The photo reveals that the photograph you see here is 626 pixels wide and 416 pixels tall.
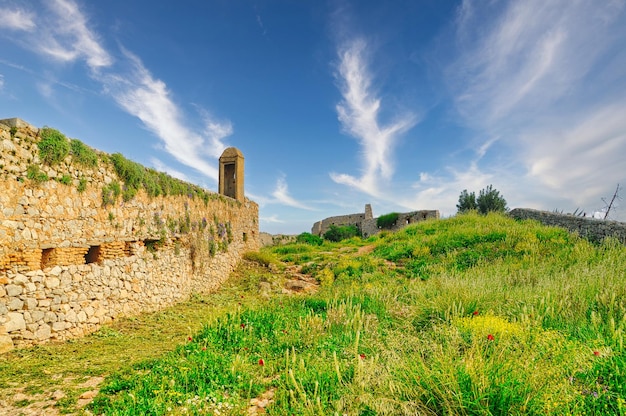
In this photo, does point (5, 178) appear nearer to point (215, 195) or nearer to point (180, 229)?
point (180, 229)

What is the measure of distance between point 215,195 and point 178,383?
10.8 metres

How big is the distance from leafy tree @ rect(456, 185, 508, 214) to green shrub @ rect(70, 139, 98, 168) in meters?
24.5

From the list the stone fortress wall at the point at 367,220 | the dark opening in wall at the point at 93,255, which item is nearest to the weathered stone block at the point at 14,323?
the dark opening in wall at the point at 93,255

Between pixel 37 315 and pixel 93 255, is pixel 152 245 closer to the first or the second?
pixel 93 255

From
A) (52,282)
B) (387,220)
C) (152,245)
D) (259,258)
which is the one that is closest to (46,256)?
(52,282)

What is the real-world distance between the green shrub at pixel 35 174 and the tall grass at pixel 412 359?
4.25 meters

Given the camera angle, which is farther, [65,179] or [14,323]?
[65,179]

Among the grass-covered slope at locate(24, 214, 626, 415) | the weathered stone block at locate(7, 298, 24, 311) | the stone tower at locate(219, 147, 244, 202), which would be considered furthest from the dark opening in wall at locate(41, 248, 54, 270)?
the stone tower at locate(219, 147, 244, 202)

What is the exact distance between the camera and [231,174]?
17.3 metres

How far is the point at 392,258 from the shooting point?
48.6 feet

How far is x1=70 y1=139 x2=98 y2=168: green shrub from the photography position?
7.20 metres

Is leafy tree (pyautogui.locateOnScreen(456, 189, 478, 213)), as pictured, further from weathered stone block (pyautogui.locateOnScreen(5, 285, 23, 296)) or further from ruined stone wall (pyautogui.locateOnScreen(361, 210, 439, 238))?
weathered stone block (pyautogui.locateOnScreen(5, 285, 23, 296))

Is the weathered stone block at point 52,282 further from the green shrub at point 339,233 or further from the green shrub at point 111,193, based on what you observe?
the green shrub at point 339,233

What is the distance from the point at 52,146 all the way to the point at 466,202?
28.4 m
